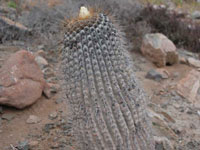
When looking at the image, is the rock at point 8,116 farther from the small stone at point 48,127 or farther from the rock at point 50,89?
the rock at point 50,89

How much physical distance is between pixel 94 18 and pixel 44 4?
4236mm

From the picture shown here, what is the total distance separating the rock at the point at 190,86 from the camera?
3847 millimetres

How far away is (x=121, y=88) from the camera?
1821 millimetres

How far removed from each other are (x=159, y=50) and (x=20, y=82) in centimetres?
268

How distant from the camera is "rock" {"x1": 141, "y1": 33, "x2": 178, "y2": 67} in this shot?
4734 millimetres

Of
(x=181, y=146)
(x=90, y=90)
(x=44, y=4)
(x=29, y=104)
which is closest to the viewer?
(x=90, y=90)

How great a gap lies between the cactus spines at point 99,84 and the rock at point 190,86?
2.18m

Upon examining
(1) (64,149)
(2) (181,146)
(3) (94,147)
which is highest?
(3) (94,147)

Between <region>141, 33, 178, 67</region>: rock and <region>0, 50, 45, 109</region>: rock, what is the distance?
238cm

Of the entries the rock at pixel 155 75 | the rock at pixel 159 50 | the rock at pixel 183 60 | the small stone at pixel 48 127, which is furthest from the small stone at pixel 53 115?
the rock at pixel 183 60

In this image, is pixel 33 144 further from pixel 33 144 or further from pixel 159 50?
pixel 159 50

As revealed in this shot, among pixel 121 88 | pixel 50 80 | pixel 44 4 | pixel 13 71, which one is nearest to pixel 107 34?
pixel 121 88

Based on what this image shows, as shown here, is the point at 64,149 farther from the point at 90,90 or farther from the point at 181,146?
the point at 181,146

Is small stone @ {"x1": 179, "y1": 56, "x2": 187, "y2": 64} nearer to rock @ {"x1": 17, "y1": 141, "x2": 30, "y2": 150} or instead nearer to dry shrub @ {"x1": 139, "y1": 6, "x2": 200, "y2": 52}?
dry shrub @ {"x1": 139, "y1": 6, "x2": 200, "y2": 52}
